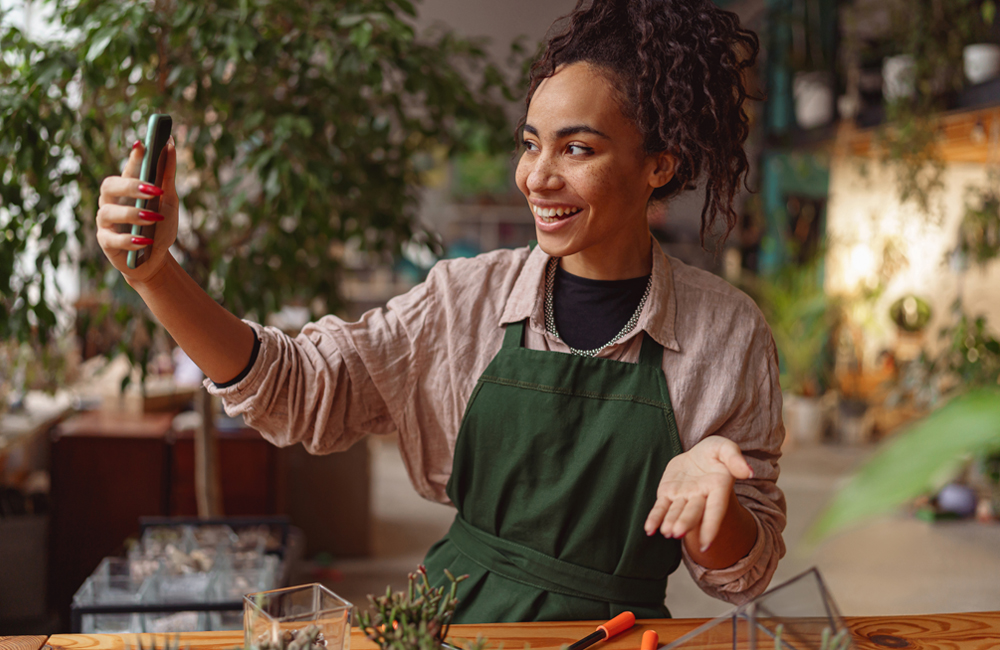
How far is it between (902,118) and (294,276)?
416 centimetres

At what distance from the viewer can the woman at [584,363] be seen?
3.83ft

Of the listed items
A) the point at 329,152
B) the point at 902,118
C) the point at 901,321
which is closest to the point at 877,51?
the point at 902,118

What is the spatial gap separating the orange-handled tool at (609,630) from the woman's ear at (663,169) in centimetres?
62

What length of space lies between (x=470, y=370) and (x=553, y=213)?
0.91ft

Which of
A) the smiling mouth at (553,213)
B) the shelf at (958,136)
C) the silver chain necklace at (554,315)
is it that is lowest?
the silver chain necklace at (554,315)

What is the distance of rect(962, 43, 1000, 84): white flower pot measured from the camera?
465cm

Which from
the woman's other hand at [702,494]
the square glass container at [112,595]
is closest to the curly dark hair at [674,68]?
the woman's other hand at [702,494]

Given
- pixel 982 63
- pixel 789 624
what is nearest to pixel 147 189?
pixel 789 624

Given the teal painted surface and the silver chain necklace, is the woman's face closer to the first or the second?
the silver chain necklace

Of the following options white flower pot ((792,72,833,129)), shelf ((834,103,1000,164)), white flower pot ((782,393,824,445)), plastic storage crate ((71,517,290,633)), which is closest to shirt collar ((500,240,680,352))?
plastic storage crate ((71,517,290,633))

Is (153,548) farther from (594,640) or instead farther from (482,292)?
(594,640)

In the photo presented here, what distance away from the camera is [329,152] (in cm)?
209

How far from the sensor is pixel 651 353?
1.25m

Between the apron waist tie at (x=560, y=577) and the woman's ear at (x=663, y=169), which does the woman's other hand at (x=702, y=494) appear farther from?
the woman's ear at (x=663, y=169)
